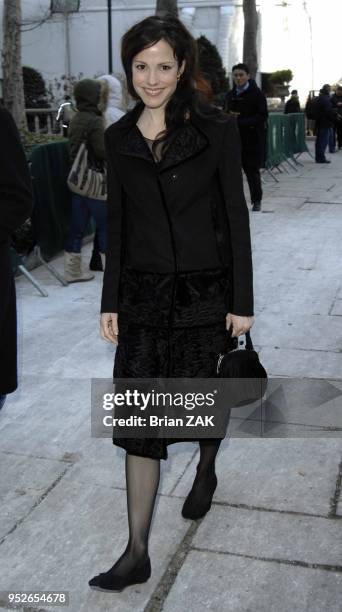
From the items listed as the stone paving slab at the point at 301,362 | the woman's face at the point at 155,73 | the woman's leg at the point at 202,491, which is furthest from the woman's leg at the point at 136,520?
the stone paving slab at the point at 301,362

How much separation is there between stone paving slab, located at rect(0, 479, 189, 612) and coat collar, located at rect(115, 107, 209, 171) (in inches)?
58.3

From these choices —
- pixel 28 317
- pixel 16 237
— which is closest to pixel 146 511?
pixel 28 317

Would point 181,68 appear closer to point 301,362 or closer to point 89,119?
point 301,362

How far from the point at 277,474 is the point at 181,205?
1604 millimetres

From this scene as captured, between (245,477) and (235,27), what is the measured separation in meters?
31.3

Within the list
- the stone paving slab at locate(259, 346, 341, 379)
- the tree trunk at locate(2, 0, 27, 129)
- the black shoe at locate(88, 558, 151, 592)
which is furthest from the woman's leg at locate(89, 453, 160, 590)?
the tree trunk at locate(2, 0, 27, 129)

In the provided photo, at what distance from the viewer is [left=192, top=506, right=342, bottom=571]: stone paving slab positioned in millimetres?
3430

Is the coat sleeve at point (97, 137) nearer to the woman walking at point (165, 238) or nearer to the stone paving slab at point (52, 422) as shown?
the stone paving slab at point (52, 422)

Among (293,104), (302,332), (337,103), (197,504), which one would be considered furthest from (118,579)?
(293,104)

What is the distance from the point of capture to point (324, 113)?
61.2 feet

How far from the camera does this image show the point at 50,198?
848 cm

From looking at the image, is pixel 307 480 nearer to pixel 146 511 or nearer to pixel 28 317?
pixel 146 511

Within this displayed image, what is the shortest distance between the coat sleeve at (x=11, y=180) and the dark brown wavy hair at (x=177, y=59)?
45 cm

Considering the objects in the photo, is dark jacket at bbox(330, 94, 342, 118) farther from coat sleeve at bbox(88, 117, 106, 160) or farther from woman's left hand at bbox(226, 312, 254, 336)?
woman's left hand at bbox(226, 312, 254, 336)
